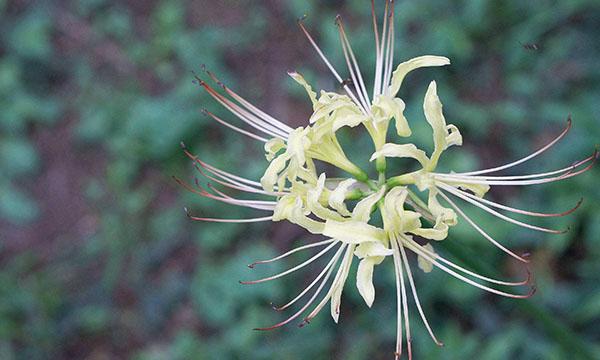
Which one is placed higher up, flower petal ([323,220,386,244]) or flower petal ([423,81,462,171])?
flower petal ([423,81,462,171])

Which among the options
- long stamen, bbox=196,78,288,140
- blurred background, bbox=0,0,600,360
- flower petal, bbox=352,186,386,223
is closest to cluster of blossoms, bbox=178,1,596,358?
flower petal, bbox=352,186,386,223

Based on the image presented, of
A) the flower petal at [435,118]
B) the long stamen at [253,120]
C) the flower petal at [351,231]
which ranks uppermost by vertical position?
the long stamen at [253,120]

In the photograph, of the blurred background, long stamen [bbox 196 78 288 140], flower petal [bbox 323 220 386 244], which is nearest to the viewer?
flower petal [bbox 323 220 386 244]

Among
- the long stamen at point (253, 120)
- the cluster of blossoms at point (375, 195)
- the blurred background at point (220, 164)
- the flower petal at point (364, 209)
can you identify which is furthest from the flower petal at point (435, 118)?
the blurred background at point (220, 164)

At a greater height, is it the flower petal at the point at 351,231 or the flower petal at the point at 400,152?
the flower petal at the point at 400,152

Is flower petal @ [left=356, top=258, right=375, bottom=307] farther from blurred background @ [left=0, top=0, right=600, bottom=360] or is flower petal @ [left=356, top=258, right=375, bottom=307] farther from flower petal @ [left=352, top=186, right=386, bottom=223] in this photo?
blurred background @ [left=0, top=0, right=600, bottom=360]

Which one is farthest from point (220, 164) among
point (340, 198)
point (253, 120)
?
point (340, 198)

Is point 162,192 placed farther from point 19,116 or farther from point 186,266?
point 19,116

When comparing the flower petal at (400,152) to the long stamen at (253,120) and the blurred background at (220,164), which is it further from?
the blurred background at (220,164)

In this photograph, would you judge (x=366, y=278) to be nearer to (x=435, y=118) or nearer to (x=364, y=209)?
(x=364, y=209)
